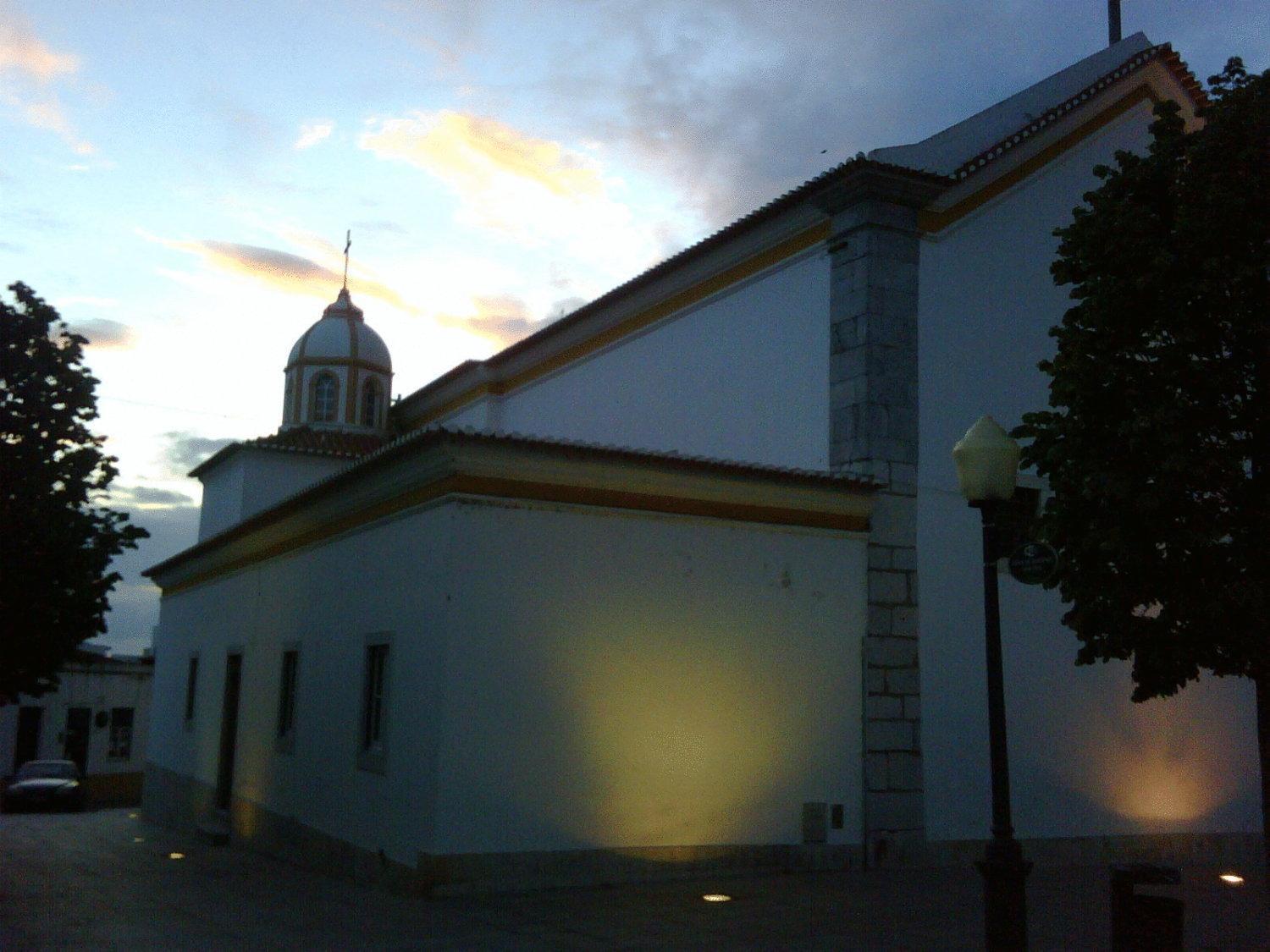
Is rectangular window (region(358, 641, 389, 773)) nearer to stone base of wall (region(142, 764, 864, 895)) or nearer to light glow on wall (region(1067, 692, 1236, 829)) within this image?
stone base of wall (region(142, 764, 864, 895))

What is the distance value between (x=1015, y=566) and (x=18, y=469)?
1269cm

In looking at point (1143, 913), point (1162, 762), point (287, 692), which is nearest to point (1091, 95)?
point (1162, 762)

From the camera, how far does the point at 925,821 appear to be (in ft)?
42.1

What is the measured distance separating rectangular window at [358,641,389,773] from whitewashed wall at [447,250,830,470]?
5115 mm

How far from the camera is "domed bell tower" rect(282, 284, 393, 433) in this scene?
2780 cm

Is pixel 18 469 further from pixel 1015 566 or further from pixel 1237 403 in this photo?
pixel 1237 403

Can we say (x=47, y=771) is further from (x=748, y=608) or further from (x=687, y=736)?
(x=748, y=608)

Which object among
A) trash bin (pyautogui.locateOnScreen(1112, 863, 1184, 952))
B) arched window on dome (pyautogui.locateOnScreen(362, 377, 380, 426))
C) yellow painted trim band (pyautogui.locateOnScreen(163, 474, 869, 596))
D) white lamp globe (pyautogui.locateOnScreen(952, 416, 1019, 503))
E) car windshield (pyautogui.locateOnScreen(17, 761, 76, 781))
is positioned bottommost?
car windshield (pyautogui.locateOnScreen(17, 761, 76, 781))

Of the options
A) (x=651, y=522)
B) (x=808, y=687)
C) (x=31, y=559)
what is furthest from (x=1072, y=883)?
(x=31, y=559)

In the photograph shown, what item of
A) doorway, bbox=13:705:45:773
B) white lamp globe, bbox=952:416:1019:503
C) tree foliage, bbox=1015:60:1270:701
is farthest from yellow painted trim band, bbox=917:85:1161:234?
doorway, bbox=13:705:45:773

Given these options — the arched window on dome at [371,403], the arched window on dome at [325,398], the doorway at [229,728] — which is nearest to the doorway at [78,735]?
the arched window on dome at [325,398]

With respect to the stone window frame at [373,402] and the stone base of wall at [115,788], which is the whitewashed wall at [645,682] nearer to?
the stone window frame at [373,402]

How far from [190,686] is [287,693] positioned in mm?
6043

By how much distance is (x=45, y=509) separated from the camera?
15.1 m
